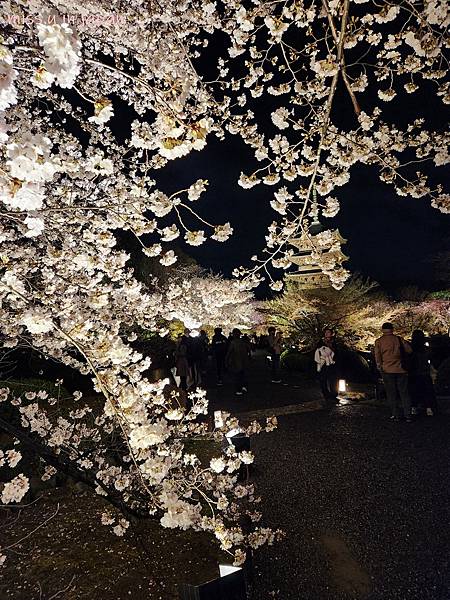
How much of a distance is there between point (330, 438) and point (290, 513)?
8.07 feet

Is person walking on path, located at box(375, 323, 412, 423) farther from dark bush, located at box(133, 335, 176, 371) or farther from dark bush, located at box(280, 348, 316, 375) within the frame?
dark bush, located at box(133, 335, 176, 371)

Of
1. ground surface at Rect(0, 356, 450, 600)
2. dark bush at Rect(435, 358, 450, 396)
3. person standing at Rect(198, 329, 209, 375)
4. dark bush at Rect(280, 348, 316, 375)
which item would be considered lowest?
ground surface at Rect(0, 356, 450, 600)

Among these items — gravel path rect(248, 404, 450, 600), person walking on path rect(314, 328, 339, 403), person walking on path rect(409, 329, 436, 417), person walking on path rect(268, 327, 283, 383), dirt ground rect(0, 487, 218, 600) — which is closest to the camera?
gravel path rect(248, 404, 450, 600)

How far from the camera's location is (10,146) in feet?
5.09

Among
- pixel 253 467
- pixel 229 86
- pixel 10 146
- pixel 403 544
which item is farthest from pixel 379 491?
pixel 229 86

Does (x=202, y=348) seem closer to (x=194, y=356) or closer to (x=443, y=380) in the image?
(x=194, y=356)

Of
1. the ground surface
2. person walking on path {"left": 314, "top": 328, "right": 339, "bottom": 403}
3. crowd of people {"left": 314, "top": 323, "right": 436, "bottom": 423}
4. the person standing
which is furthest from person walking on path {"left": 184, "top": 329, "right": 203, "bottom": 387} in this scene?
crowd of people {"left": 314, "top": 323, "right": 436, "bottom": 423}

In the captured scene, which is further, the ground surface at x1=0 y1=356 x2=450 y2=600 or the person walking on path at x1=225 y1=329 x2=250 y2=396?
the person walking on path at x1=225 y1=329 x2=250 y2=396

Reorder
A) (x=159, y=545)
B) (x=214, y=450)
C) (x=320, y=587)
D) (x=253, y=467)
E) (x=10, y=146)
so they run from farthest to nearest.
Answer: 1. (x=214, y=450)
2. (x=253, y=467)
3. (x=159, y=545)
4. (x=320, y=587)
5. (x=10, y=146)

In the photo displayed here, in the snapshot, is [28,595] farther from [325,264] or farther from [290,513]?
[325,264]

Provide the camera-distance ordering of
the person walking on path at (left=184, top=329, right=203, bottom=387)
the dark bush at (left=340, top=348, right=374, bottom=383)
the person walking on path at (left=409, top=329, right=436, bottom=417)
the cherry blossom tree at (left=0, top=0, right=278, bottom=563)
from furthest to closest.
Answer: the dark bush at (left=340, top=348, right=374, bottom=383)
the person walking on path at (left=184, top=329, right=203, bottom=387)
the person walking on path at (left=409, top=329, right=436, bottom=417)
the cherry blossom tree at (left=0, top=0, right=278, bottom=563)

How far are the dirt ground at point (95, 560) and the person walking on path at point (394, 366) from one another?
4579 millimetres

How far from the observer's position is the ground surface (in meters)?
2.79

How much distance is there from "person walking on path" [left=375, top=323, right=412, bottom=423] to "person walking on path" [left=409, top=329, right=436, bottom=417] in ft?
0.68
